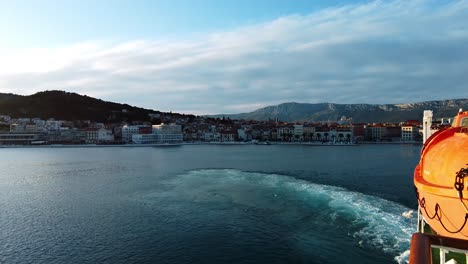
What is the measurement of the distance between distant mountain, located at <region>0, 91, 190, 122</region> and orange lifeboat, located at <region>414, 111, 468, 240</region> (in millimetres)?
149695

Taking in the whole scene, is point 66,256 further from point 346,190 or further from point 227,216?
point 346,190

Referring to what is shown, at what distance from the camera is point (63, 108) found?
488ft

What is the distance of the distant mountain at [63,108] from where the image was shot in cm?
14062

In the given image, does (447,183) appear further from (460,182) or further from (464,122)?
(464,122)

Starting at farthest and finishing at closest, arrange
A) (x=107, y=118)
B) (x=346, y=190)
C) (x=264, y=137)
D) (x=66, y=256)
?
(x=107, y=118), (x=264, y=137), (x=346, y=190), (x=66, y=256)

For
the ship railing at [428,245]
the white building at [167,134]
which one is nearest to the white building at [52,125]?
the white building at [167,134]

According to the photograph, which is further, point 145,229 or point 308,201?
point 308,201

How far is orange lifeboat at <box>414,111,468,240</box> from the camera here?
5.21 metres

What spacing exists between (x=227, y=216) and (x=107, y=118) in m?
140

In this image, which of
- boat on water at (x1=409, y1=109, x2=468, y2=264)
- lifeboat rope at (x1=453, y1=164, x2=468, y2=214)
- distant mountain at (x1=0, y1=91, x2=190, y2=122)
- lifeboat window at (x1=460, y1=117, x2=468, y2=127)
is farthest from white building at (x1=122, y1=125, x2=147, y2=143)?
lifeboat rope at (x1=453, y1=164, x2=468, y2=214)

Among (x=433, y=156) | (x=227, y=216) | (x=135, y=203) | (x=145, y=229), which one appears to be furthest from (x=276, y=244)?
(x=135, y=203)

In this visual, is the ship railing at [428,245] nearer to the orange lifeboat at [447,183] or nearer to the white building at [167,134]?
the orange lifeboat at [447,183]

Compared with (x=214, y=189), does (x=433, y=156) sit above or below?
above

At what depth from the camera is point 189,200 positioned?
2312 centimetres
